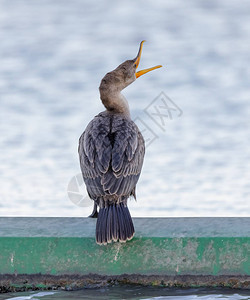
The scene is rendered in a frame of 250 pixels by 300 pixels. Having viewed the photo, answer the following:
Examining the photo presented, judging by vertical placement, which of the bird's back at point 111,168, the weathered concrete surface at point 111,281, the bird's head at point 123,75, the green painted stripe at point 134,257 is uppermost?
the bird's head at point 123,75

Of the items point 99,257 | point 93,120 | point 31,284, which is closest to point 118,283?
point 99,257

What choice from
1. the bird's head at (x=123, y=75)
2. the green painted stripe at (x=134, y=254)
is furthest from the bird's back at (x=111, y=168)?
the bird's head at (x=123, y=75)

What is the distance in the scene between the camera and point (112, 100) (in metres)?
5.85

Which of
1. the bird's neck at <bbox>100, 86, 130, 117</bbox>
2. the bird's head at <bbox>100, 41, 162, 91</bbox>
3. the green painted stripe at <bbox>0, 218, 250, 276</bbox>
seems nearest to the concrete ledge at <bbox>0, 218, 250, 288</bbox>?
the green painted stripe at <bbox>0, 218, 250, 276</bbox>

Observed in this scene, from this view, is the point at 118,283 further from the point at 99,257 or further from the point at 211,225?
the point at 211,225

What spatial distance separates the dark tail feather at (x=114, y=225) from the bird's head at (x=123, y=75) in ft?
4.96

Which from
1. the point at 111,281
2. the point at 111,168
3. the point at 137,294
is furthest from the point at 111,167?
the point at 137,294

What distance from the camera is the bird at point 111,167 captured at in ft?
15.1

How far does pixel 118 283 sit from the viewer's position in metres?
4.59

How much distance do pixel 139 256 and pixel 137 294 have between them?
0.29m

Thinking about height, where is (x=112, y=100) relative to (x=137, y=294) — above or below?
above

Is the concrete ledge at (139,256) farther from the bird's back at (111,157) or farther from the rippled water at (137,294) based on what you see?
the bird's back at (111,157)

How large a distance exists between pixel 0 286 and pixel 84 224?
31.1 inches

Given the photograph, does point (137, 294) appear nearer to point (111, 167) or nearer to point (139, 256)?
point (139, 256)
